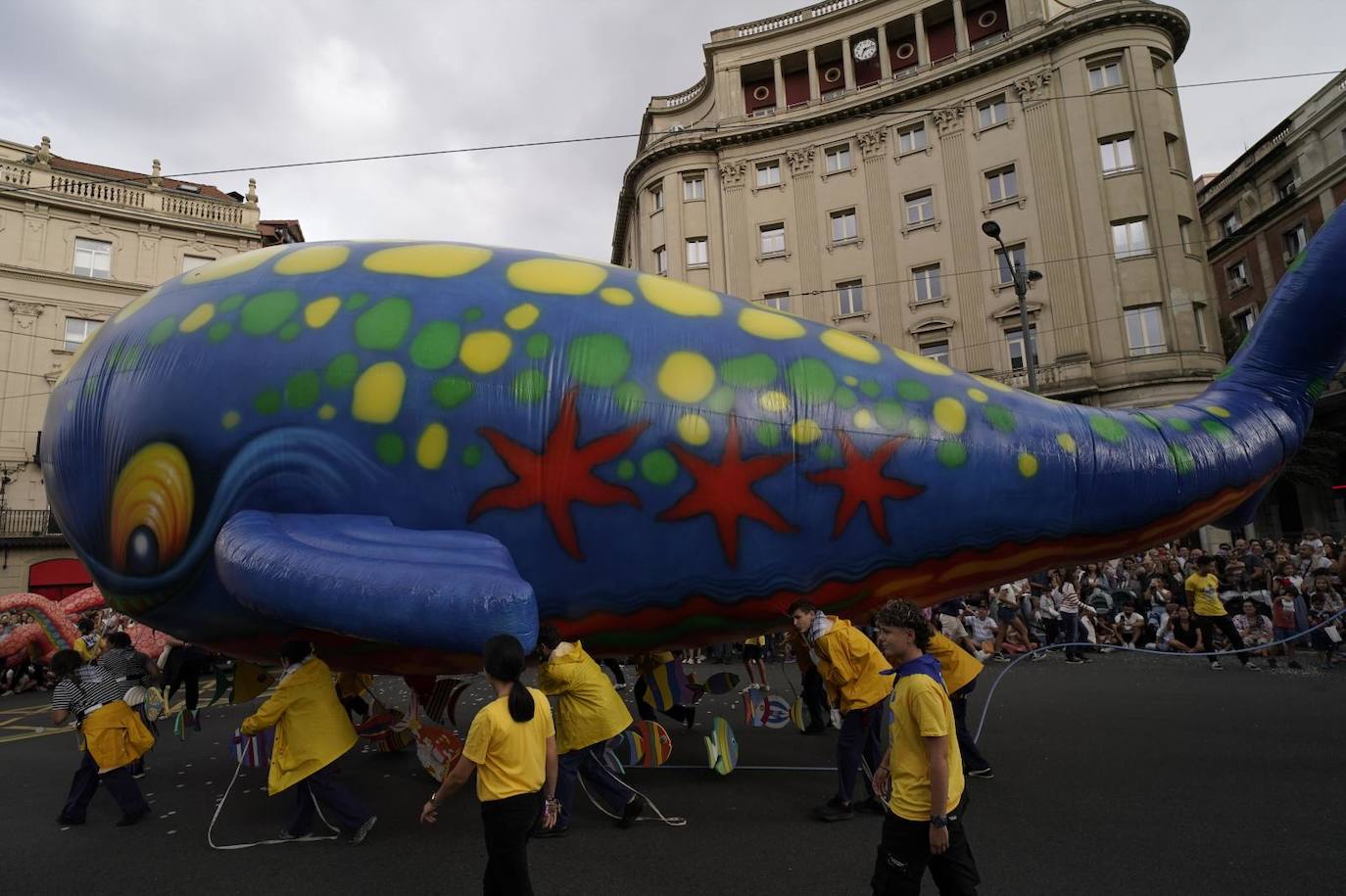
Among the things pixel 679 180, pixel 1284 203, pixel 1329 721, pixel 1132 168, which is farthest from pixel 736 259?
pixel 1329 721

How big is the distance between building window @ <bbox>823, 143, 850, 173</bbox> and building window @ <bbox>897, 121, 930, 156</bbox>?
5.72ft

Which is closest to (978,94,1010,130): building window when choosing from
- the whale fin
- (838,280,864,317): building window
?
(838,280,864,317): building window

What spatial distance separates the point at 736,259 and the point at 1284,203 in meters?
19.6

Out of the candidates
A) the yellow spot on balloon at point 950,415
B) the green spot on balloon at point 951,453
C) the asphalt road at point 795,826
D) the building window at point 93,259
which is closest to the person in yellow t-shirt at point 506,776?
the asphalt road at point 795,826

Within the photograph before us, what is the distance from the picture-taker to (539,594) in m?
3.73

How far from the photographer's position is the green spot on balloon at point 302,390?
3689mm

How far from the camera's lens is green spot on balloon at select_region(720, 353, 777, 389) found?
12.7 ft

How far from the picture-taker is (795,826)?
4.79 metres

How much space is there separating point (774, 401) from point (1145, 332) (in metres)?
22.5

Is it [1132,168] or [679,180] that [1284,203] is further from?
[679,180]

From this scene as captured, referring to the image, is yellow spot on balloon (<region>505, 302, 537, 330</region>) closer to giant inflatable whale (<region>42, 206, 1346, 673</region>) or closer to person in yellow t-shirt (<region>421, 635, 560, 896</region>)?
giant inflatable whale (<region>42, 206, 1346, 673</region>)

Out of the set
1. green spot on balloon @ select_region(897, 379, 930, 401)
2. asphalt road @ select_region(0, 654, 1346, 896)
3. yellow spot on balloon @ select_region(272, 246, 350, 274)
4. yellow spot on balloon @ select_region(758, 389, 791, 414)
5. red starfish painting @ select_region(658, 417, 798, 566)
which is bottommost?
asphalt road @ select_region(0, 654, 1346, 896)

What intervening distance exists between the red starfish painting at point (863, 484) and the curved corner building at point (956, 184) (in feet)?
68.6

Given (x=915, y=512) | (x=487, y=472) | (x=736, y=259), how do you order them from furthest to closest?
(x=736, y=259), (x=915, y=512), (x=487, y=472)
